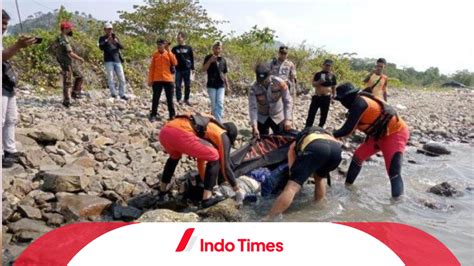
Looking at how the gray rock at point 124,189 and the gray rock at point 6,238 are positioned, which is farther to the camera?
the gray rock at point 124,189

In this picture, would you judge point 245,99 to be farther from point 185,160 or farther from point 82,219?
point 82,219

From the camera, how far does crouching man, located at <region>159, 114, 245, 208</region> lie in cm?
296

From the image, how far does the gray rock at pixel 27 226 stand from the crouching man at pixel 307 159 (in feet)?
4.52

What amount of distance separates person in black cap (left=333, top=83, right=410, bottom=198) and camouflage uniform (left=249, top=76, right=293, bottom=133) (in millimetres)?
637

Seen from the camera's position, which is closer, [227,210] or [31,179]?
[227,210]

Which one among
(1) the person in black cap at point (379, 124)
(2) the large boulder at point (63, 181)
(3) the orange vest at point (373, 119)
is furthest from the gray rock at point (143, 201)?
(3) the orange vest at point (373, 119)

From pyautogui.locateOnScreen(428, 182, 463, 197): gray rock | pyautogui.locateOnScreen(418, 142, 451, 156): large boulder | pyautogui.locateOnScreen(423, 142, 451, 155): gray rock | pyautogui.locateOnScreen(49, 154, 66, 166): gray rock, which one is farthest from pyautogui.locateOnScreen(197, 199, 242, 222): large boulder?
pyautogui.locateOnScreen(423, 142, 451, 155): gray rock

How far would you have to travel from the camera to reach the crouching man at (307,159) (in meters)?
2.86

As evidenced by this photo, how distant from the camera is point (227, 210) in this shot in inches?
109

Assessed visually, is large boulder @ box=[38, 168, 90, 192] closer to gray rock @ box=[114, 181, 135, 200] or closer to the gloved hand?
gray rock @ box=[114, 181, 135, 200]

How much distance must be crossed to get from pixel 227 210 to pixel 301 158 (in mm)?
596

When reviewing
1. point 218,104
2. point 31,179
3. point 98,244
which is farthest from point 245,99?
point 98,244

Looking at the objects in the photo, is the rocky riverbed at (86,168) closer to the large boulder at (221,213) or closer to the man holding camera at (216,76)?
the large boulder at (221,213)

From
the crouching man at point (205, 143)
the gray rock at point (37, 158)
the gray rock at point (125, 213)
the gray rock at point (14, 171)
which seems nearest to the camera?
the gray rock at point (125, 213)
